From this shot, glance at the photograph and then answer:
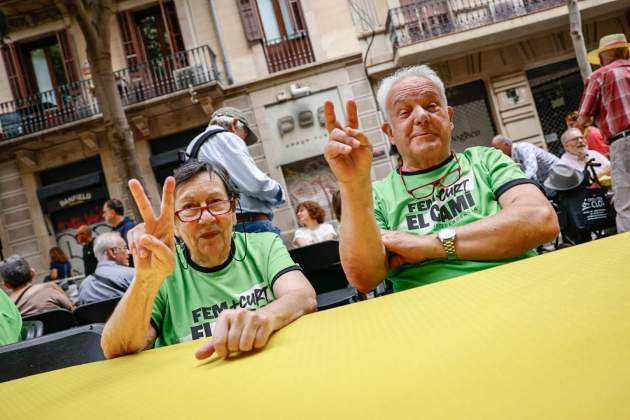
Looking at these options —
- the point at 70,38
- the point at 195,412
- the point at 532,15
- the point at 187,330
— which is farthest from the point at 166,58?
the point at 195,412

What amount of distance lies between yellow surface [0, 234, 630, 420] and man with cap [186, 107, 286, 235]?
6.13 feet

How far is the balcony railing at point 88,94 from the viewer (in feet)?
38.9

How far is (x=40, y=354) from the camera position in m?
1.28

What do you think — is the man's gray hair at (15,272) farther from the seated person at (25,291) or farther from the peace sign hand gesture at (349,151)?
the peace sign hand gesture at (349,151)

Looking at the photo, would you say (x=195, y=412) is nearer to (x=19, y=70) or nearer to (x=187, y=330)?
(x=187, y=330)

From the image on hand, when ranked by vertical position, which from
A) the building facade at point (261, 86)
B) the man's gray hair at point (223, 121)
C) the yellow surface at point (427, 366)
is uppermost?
the building facade at point (261, 86)

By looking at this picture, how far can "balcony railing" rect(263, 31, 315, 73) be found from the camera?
1195 cm

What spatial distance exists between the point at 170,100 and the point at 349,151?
37.2 feet

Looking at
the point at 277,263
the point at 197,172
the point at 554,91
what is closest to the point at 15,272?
the point at 197,172

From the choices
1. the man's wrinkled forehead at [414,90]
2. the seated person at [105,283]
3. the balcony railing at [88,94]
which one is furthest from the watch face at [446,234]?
the balcony railing at [88,94]

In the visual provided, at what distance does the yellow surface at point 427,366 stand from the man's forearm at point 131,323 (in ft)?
0.57

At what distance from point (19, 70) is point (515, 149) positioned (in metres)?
13.6

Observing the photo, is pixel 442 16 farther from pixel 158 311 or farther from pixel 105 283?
pixel 158 311

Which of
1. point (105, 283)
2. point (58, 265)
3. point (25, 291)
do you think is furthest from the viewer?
point (58, 265)
